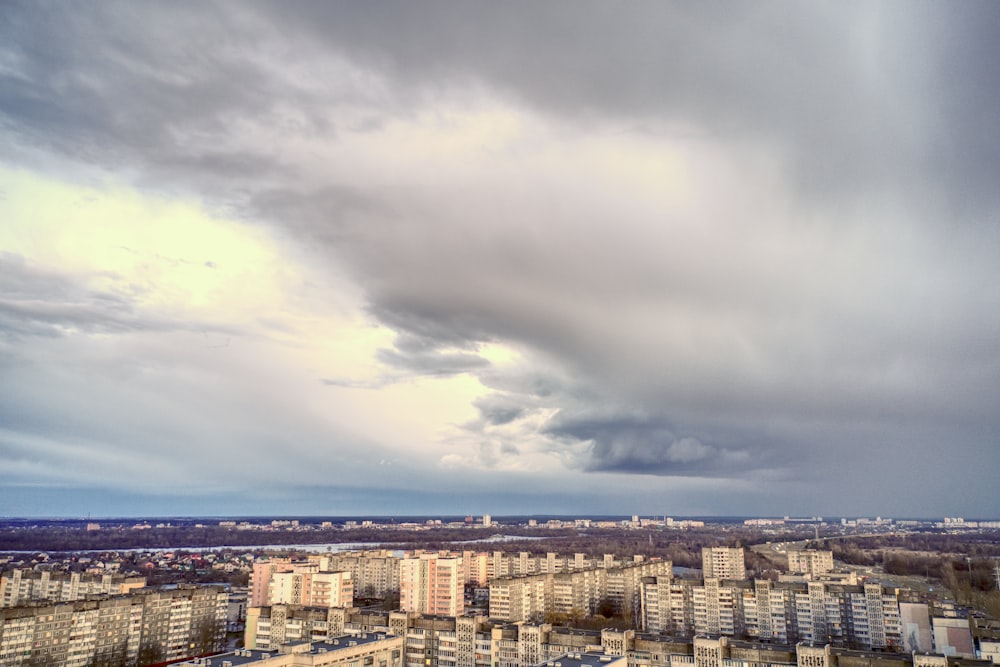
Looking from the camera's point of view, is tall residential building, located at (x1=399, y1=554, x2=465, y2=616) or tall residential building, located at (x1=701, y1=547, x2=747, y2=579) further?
tall residential building, located at (x1=701, y1=547, x2=747, y2=579)

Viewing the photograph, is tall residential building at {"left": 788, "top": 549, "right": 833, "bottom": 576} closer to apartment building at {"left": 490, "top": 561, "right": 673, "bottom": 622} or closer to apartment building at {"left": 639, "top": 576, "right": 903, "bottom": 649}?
apartment building at {"left": 490, "top": 561, "right": 673, "bottom": 622}

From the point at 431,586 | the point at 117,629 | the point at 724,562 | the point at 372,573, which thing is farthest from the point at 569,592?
the point at 117,629

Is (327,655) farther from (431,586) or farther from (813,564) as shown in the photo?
(813,564)

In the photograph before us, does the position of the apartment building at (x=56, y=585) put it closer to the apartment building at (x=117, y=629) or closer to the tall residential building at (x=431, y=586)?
the apartment building at (x=117, y=629)

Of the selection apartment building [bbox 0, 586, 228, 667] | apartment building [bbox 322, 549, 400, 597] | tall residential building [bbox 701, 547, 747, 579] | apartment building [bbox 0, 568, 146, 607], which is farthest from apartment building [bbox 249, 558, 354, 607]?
tall residential building [bbox 701, 547, 747, 579]

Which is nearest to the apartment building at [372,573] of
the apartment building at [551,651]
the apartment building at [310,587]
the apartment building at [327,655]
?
the apartment building at [310,587]

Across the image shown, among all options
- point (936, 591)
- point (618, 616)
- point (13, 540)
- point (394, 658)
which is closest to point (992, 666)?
point (394, 658)
